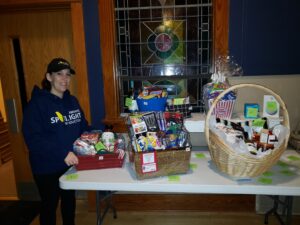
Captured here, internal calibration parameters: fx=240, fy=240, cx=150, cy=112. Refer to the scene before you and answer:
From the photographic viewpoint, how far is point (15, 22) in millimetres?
2518

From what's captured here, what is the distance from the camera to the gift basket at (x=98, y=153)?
4.36 ft

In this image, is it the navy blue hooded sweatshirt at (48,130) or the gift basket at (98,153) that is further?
the navy blue hooded sweatshirt at (48,130)

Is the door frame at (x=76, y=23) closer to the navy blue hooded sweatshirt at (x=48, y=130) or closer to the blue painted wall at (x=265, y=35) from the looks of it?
the navy blue hooded sweatshirt at (x=48, y=130)

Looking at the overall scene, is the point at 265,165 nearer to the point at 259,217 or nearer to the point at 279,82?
the point at 279,82

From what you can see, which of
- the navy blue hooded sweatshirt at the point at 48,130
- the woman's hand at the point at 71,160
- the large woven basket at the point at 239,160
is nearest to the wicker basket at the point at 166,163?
the large woven basket at the point at 239,160

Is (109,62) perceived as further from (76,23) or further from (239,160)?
(239,160)

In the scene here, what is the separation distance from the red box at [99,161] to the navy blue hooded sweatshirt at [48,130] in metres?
0.17

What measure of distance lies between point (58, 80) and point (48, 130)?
0.34 m

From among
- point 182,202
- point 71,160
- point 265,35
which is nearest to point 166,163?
point 71,160

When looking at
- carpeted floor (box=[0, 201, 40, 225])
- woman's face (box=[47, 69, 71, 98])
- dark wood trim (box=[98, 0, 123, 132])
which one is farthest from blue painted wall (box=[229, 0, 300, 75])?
carpeted floor (box=[0, 201, 40, 225])

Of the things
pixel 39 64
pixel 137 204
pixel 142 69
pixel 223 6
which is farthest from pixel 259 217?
pixel 39 64

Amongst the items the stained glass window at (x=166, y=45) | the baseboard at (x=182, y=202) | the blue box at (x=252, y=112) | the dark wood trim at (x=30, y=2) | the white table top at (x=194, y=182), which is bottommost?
the baseboard at (x=182, y=202)

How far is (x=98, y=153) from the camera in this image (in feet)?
4.41

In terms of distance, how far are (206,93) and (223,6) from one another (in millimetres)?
1173
